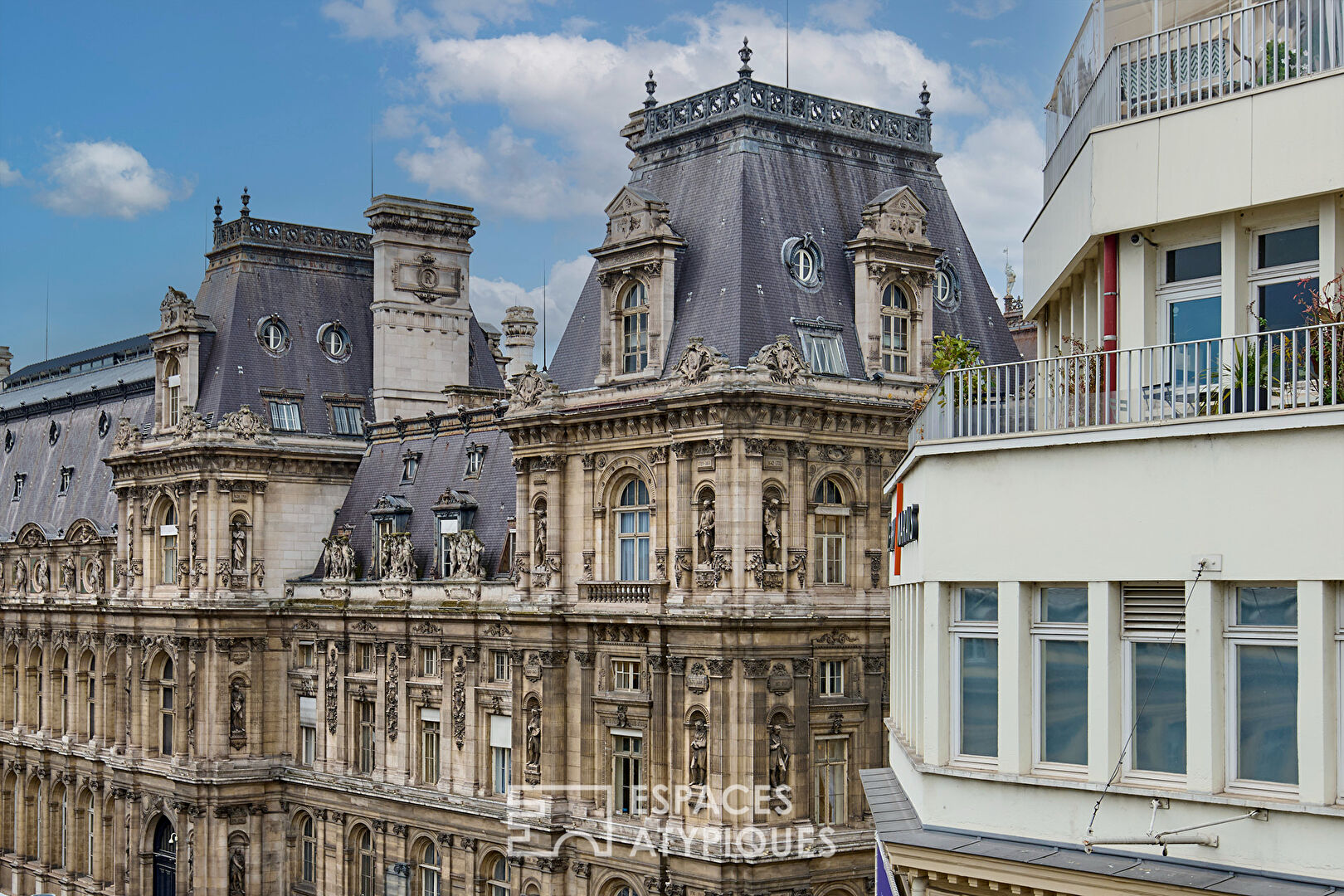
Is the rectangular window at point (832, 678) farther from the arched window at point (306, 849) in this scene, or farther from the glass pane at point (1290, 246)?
the glass pane at point (1290, 246)

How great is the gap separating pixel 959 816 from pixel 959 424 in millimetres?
5458

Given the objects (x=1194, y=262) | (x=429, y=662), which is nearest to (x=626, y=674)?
(x=429, y=662)

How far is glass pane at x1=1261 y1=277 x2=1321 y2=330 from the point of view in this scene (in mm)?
23578

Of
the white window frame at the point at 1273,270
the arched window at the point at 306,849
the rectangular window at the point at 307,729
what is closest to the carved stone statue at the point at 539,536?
the rectangular window at the point at 307,729

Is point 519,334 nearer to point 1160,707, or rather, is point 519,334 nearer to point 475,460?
point 475,460

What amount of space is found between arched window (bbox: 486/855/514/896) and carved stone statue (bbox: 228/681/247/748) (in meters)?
15.7

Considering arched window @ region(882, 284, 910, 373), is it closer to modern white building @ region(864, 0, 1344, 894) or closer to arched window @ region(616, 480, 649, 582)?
arched window @ region(616, 480, 649, 582)

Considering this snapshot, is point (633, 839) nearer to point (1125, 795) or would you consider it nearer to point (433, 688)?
point (433, 688)

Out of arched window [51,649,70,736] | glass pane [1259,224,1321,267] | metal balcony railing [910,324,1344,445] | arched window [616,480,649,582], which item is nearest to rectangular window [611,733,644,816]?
arched window [616,480,649,582]

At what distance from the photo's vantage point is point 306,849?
67.8m

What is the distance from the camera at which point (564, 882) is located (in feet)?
171

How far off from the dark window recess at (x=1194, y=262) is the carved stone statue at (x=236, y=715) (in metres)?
A: 50.6

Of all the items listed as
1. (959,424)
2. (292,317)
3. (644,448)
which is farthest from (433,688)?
(959,424)

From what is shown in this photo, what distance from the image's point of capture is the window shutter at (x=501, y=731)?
56281 mm
